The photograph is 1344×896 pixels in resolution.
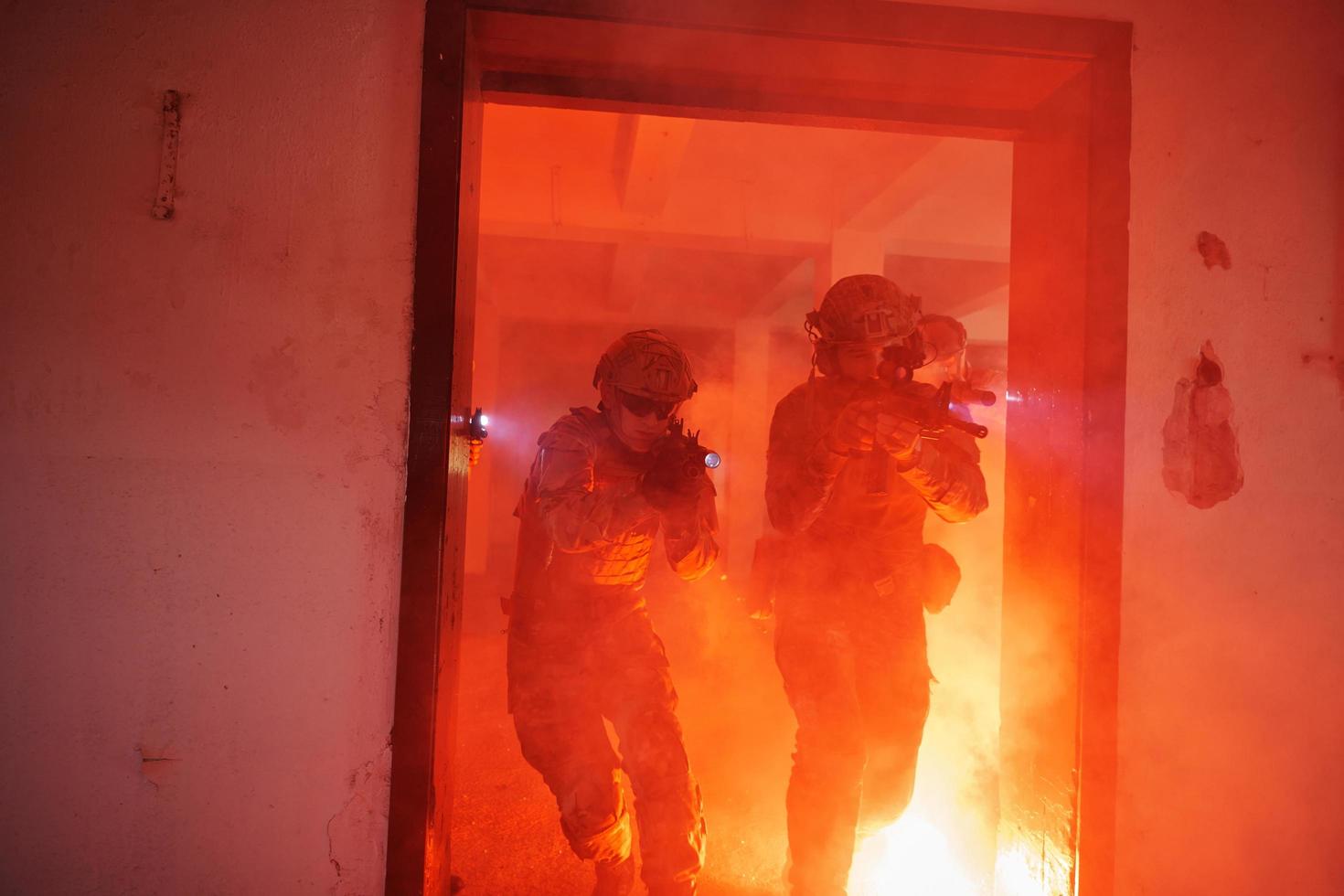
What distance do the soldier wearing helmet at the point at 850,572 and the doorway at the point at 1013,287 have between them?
0.48m

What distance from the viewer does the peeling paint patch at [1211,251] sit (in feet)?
7.77

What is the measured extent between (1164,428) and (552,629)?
2.39 m

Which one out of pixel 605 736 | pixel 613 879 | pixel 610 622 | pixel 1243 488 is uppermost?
pixel 1243 488

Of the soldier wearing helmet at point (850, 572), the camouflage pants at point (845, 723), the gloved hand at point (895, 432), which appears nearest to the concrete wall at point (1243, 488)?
the gloved hand at point (895, 432)

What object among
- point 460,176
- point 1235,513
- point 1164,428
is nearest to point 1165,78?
point 1164,428

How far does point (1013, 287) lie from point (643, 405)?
5.08ft

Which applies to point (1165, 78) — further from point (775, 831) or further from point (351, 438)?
point (775, 831)

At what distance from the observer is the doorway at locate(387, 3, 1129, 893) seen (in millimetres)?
2092

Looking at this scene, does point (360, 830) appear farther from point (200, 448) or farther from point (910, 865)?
point (910, 865)

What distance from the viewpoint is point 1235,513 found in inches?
92.7

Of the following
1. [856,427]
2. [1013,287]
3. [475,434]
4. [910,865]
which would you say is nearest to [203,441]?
[475,434]

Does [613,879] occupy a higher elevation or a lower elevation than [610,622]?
lower

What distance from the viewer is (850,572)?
126 inches

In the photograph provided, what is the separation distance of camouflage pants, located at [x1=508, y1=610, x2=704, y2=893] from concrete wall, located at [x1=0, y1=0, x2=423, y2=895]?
0.93 m
